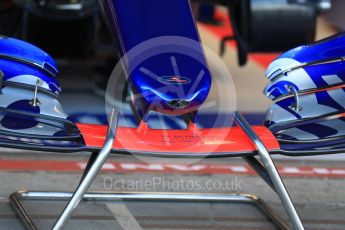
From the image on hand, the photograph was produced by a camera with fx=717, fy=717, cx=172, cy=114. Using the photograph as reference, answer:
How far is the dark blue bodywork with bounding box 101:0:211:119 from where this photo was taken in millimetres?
2873

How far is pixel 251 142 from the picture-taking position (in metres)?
2.77

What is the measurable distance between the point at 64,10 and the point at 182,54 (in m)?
2.53

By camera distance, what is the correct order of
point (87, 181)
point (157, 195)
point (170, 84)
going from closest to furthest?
point (87, 181) → point (170, 84) → point (157, 195)

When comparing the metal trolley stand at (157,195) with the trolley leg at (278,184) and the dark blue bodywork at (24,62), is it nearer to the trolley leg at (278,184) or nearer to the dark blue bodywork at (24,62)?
the trolley leg at (278,184)

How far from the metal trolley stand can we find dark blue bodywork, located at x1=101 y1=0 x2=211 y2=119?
179 mm

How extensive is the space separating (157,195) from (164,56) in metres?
0.78

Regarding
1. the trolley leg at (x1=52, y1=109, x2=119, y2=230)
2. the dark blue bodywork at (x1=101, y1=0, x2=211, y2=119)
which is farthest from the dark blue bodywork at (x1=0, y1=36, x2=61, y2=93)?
the trolley leg at (x1=52, y1=109, x2=119, y2=230)

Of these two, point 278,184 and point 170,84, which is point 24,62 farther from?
point 278,184

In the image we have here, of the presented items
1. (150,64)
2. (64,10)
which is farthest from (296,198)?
(64,10)

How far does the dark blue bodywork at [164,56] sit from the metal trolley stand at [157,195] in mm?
179

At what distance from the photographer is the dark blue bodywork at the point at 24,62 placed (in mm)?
2902

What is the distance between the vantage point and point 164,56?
9.55 ft

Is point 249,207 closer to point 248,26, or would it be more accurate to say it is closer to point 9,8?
point 248,26

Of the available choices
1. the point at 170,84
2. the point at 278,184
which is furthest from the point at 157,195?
the point at 278,184
